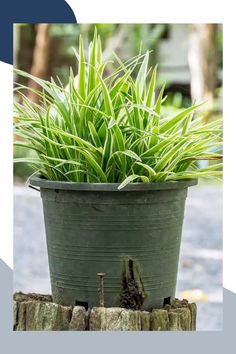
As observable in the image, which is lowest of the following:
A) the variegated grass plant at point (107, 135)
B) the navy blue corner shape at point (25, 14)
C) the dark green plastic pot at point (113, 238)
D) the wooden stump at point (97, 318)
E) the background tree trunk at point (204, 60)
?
the wooden stump at point (97, 318)

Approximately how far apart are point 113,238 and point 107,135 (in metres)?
0.28

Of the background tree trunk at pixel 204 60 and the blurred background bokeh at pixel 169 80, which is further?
the background tree trunk at pixel 204 60

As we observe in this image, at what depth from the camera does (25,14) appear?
6.39 feet

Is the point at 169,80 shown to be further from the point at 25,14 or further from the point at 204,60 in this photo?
the point at 25,14

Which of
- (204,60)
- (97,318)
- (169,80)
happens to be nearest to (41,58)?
(169,80)

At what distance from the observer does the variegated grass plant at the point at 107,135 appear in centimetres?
178

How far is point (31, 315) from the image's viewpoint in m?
1.88

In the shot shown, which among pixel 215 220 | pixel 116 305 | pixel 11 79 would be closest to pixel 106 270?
pixel 116 305

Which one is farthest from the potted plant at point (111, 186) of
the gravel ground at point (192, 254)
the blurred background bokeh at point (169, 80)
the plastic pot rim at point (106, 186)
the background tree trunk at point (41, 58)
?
the background tree trunk at point (41, 58)

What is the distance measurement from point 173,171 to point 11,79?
55cm

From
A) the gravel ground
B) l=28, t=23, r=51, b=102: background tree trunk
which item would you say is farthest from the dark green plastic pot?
l=28, t=23, r=51, b=102: background tree trunk

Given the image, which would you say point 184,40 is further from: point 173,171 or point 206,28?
point 173,171

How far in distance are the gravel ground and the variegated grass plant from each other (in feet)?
2.91

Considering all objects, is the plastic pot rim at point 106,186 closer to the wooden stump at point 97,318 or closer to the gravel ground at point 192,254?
the wooden stump at point 97,318
